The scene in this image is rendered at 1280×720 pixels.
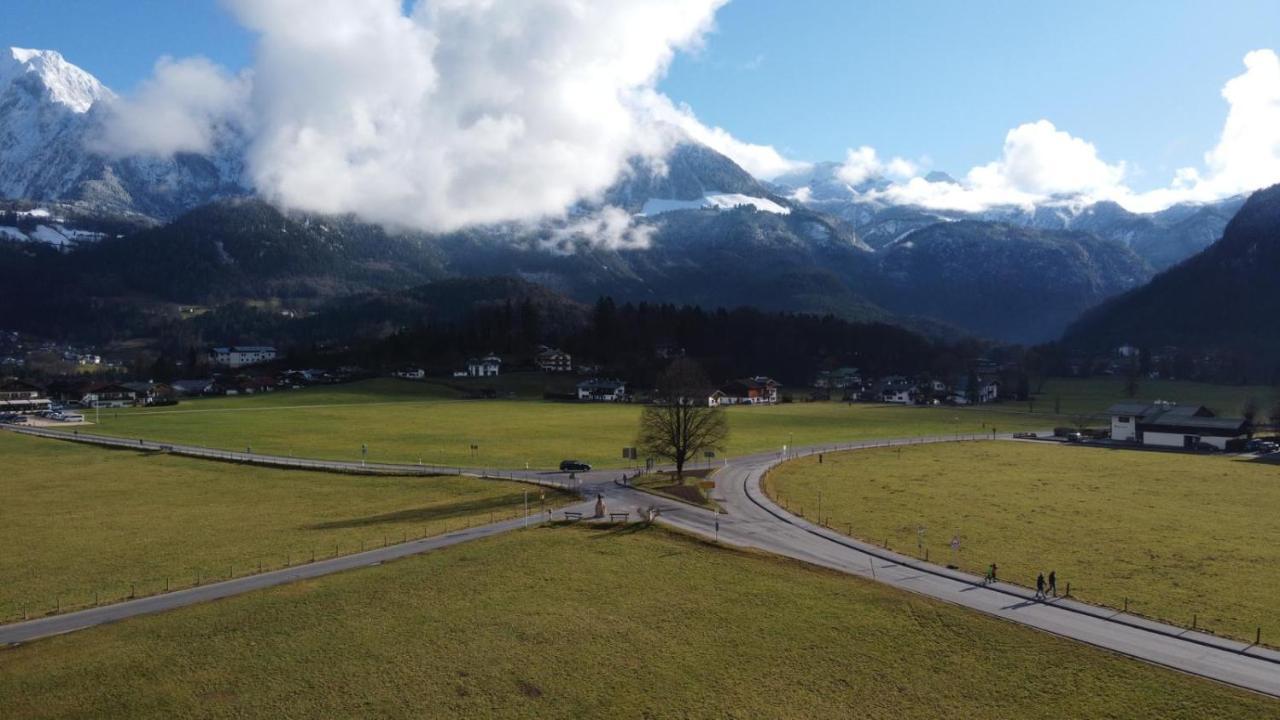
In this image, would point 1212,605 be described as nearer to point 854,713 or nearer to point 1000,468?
point 854,713

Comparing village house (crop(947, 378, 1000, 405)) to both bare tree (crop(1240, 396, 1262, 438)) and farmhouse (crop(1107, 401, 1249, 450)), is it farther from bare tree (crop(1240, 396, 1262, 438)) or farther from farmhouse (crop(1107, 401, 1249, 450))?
farmhouse (crop(1107, 401, 1249, 450))

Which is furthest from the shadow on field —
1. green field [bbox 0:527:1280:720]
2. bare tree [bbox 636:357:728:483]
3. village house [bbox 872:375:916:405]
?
village house [bbox 872:375:916:405]

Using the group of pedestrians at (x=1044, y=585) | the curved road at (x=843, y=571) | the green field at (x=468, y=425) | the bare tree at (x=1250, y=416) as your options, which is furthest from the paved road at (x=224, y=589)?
the bare tree at (x=1250, y=416)

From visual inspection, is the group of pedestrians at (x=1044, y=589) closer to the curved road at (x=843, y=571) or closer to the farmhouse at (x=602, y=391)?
the curved road at (x=843, y=571)

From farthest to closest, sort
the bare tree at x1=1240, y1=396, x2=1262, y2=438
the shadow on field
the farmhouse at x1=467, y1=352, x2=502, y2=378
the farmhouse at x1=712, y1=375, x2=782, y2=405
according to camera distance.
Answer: the farmhouse at x1=467, y1=352, x2=502, y2=378 → the farmhouse at x1=712, y1=375, x2=782, y2=405 → the bare tree at x1=1240, y1=396, x2=1262, y2=438 → the shadow on field

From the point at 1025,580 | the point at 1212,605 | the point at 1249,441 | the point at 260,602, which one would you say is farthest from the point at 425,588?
the point at 1249,441

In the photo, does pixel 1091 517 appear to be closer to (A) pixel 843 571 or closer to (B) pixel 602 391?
(A) pixel 843 571
